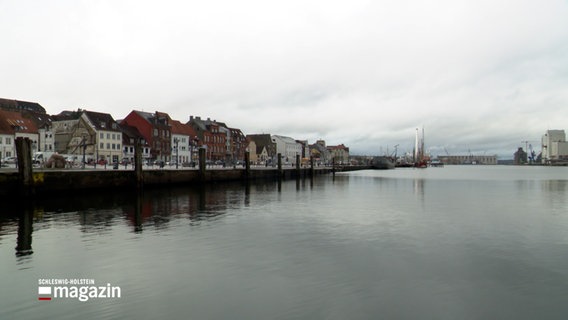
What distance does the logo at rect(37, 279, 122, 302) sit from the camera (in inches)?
426

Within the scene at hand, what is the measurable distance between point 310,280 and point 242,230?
8.87 metres

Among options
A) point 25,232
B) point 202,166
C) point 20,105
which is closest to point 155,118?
point 20,105

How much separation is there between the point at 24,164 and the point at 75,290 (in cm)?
2225

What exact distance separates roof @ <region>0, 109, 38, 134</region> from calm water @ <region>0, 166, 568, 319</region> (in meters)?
72.6

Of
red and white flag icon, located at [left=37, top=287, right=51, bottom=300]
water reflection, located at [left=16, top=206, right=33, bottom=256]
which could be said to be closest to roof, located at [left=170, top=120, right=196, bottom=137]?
water reflection, located at [left=16, top=206, right=33, bottom=256]

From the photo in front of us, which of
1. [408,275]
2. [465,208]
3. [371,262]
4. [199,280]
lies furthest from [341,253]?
[465,208]

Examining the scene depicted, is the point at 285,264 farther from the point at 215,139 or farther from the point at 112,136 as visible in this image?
the point at 215,139

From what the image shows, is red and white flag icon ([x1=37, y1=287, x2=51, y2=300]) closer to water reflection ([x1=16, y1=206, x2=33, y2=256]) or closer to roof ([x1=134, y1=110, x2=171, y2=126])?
water reflection ([x1=16, y1=206, x2=33, y2=256])

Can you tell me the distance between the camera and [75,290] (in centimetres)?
1140

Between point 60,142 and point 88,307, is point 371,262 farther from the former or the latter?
point 60,142

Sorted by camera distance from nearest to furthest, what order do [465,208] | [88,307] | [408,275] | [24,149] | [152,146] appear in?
[88,307] → [408,275] → [24,149] → [465,208] → [152,146]

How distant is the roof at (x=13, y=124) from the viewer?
277 ft

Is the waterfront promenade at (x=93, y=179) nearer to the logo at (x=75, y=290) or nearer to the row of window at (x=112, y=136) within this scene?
the logo at (x=75, y=290)

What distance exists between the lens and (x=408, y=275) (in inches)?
514
